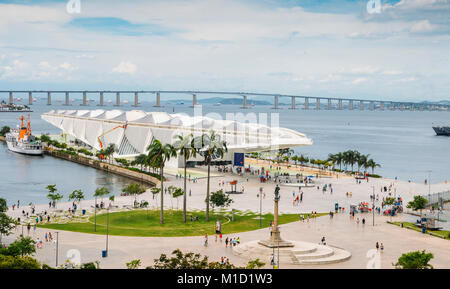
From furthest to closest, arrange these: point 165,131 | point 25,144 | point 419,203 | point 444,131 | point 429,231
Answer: point 444,131 → point 25,144 → point 165,131 → point 419,203 → point 429,231

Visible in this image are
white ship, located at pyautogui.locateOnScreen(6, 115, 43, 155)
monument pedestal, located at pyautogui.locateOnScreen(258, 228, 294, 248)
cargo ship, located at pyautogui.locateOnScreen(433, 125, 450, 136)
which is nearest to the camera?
monument pedestal, located at pyautogui.locateOnScreen(258, 228, 294, 248)

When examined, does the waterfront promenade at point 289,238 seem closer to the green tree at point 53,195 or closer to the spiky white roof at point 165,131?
the green tree at point 53,195

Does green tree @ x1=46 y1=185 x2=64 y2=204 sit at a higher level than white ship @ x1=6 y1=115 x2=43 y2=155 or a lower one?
lower

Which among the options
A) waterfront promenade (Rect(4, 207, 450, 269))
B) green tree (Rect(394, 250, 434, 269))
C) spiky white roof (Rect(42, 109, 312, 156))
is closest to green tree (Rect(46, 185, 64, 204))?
waterfront promenade (Rect(4, 207, 450, 269))

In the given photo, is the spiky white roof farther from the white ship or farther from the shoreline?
the white ship

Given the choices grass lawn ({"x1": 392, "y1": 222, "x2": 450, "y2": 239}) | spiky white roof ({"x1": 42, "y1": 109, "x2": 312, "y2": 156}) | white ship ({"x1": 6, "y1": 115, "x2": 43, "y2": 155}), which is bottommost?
grass lawn ({"x1": 392, "y1": 222, "x2": 450, "y2": 239})

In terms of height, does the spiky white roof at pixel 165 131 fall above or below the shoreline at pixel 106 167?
above

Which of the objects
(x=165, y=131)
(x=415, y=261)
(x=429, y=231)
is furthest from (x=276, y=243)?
(x=165, y=131)

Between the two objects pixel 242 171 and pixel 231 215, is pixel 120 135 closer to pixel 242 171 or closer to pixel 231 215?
pixel 242 171

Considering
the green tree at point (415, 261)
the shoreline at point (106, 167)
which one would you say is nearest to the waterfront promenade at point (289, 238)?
the green tree at point (415, 261)

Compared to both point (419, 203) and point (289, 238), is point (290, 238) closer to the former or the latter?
point (289, 238)
